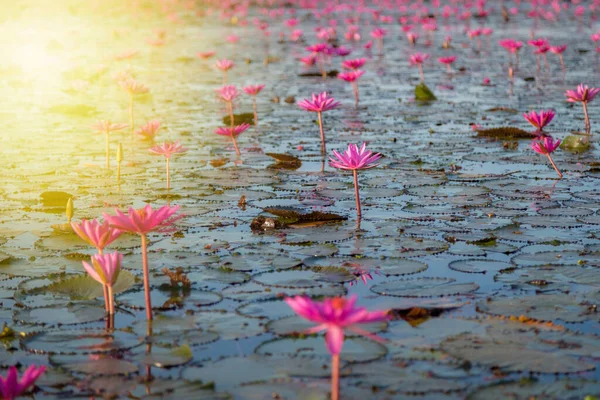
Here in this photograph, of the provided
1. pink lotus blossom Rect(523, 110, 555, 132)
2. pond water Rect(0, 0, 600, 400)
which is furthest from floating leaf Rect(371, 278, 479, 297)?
pink lotus blossom Rect(523, 110, 555, 132)

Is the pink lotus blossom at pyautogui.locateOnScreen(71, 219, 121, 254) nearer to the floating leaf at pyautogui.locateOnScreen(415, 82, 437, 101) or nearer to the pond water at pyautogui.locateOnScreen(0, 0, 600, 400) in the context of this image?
the pond water at pyautogui.locateOnScreen(0, 0, 600, 400)

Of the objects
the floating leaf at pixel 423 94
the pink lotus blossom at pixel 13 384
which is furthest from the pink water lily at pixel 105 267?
the floating leaf at pixel 423 94

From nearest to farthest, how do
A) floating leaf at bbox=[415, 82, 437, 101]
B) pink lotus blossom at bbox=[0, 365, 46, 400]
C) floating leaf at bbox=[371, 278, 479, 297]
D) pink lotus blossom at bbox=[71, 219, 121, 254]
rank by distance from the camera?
pink lotus blossom at bbox=[0, 365, 46, 400] < pink lotus blossom at bbox=[71, 219, 121, 254] < floating leaf at bbox=[371, 278, 479, 297] < floating leaf at bbox=[415, 82, 437, 101]

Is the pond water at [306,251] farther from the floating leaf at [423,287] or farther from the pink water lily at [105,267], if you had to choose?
the pink water lily at [105,267]

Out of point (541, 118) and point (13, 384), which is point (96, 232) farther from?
point (541, 118)

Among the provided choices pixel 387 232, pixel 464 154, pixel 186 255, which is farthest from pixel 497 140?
pixel 186 255

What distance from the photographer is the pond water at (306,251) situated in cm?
268

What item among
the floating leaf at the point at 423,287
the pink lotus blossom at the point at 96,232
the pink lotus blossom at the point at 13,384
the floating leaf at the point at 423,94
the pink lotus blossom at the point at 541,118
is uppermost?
the floating leaf at the point at 423,94

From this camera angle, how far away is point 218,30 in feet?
67.9

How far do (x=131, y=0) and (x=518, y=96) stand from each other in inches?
987

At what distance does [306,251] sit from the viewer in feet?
13.1

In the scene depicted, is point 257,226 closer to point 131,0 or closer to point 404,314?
point 404,314

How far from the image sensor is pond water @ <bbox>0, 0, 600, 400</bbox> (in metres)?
2.68

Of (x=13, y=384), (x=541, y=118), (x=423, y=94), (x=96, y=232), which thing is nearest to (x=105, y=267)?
(x=96, y=232)
